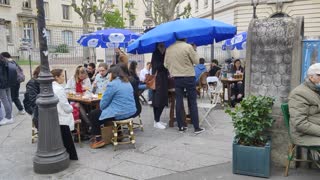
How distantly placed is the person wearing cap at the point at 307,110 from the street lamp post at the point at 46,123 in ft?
10.4

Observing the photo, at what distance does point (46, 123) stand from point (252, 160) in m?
2.83

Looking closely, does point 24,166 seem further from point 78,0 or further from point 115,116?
point 78,0

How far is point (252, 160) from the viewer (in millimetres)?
4359

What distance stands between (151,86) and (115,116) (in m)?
2.15

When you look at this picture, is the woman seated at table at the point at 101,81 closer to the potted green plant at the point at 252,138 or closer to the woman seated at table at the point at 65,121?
the woman seated at table at the point at 65,121

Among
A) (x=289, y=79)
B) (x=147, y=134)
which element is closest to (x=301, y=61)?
(x=289, y=79)

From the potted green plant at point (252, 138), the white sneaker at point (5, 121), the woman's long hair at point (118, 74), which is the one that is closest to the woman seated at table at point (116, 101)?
the woman's long hair at point (118, 74)

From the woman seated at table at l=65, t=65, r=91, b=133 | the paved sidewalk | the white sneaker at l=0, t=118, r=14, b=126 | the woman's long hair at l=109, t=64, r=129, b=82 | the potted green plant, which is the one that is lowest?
the paved sidewalk

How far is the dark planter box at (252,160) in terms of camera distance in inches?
169

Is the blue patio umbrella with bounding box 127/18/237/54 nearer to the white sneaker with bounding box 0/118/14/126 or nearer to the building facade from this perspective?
the white sneaker with bounding box 0/118/14/126

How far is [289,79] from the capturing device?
14.9ft

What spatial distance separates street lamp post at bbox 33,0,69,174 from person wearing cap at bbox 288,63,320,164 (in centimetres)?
317

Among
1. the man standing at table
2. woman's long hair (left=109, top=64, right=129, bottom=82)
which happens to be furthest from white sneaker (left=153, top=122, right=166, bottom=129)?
woman's long hair (left=109, top=64, right=129, bottom=82)

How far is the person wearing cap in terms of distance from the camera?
4.00 meters
